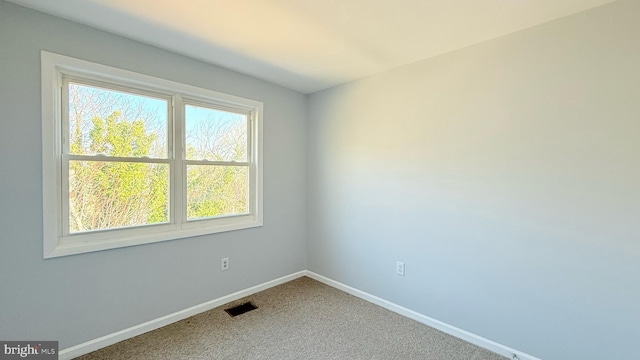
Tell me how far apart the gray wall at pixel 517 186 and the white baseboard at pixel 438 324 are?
2.1 inches

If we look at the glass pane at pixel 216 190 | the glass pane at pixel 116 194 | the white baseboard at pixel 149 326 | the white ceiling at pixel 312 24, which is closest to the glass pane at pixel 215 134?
the glass pane at pixel 216 190

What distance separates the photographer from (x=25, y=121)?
1.73 metres

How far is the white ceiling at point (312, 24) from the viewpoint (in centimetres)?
167

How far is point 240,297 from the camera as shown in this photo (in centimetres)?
281

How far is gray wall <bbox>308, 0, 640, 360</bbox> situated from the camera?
160cm

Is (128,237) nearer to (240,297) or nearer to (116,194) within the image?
(116,194)

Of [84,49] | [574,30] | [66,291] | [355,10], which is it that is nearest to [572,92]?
[574,30]

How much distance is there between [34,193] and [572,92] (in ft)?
11.9

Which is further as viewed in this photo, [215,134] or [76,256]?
[215,134]

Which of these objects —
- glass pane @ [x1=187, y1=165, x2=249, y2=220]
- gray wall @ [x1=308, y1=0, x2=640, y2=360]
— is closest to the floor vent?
glass pane @ [x1=187, y1=165, x2=249, y2=220]

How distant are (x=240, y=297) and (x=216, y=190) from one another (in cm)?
117

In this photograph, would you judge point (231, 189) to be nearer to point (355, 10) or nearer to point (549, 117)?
point (355, 10)

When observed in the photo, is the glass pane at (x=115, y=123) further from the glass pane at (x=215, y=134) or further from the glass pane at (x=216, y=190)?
the glass pane at (x=216, y=190)

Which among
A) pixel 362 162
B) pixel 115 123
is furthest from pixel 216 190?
pixel 362 162
